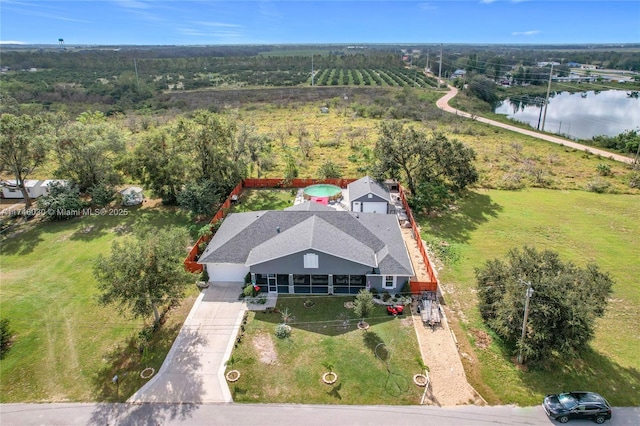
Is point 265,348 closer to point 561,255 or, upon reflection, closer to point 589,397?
point 589,397

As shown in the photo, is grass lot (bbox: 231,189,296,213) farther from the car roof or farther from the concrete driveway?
the car roof

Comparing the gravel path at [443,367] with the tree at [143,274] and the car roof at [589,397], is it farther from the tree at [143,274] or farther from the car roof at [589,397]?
the tree at [143,274]

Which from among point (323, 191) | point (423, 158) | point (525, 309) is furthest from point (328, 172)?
point (525, 309)

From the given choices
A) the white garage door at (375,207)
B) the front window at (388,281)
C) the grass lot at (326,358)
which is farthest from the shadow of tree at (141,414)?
the white garage door at (375,207)

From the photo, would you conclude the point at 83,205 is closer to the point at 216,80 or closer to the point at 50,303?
the point at 50,303

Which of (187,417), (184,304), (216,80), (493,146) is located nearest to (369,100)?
(493,146)

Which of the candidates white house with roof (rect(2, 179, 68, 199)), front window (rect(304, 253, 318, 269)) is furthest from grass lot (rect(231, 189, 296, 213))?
white house with roof (rect(2, 179, 68, 199))
